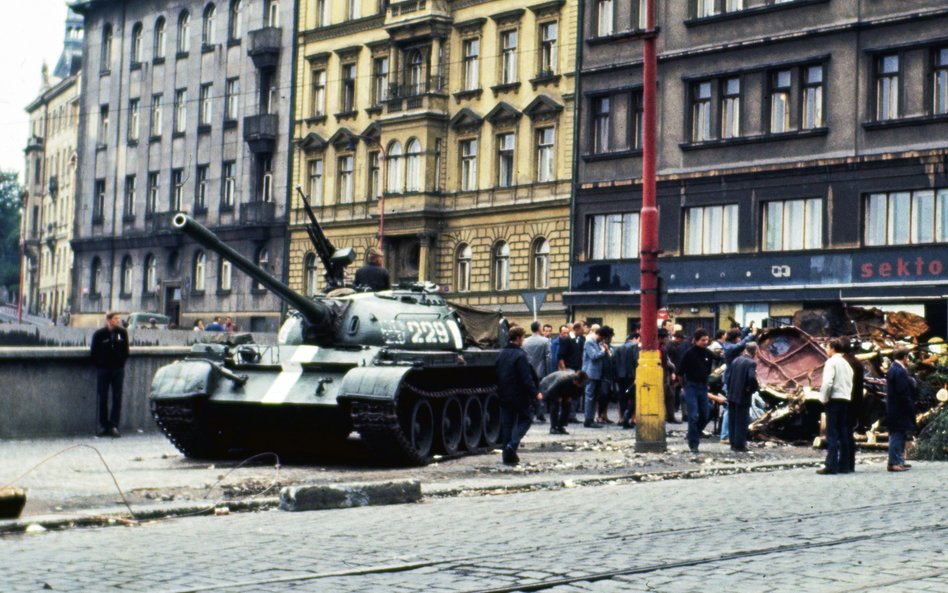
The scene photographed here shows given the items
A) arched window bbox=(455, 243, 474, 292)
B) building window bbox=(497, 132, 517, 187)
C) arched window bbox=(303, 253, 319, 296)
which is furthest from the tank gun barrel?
arched window bbox=(303, 253, 319, 296)

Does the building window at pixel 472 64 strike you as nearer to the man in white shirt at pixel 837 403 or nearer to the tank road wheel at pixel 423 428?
the tank road wheel at pixel 423 428

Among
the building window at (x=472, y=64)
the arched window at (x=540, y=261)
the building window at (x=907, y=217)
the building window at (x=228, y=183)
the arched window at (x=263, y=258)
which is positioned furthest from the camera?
the building window at (x=228, y=183)

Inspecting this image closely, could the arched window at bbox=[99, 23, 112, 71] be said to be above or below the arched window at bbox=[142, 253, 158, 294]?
above

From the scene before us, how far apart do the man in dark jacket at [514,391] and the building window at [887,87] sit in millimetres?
23514

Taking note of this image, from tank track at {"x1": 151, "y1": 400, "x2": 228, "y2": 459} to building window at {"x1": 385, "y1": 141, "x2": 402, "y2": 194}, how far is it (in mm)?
36757

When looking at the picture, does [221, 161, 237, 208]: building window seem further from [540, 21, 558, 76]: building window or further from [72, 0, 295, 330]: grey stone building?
[540, 21, 558, 76]: building window

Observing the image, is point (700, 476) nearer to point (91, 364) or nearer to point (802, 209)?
point (91, 364)

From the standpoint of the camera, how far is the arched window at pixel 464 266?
5472 cm

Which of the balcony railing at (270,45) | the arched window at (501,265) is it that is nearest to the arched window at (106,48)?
the balcony railing at (270,45)

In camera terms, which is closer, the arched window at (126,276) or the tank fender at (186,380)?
the tank fender at (186,380)

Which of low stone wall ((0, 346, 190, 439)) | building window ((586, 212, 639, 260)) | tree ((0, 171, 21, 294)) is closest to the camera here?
low stone wall ((0, 346, 190, 439))

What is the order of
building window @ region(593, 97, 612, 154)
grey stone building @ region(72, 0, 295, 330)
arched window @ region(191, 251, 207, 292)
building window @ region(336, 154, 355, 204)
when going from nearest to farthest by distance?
building window @ region(593, 97, 612, 154)
building window @ region(336, 154, 355, 204)
grey stone building @ region(72, 0, 295, 330)
arched window @ region(191, 251, 207, 292)

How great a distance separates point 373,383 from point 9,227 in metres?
116

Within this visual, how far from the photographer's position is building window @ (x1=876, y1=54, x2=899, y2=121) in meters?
40.5
